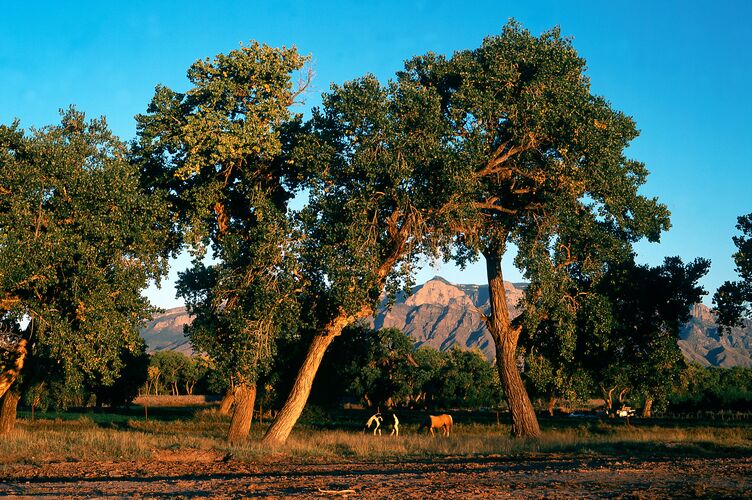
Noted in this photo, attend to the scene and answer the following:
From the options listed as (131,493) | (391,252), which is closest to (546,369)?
(391,252)

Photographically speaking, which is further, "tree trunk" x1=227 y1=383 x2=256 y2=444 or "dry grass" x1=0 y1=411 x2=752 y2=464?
"tree trunk" x1=227 y1=383 x2=256 y2=444

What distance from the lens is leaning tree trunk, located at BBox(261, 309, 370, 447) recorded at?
22267 millimetres

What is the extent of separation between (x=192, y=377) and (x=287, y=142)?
11999cm

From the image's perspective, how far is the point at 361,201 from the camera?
21.4 metres

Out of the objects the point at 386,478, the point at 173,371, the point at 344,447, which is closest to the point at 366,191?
the point at 344,447

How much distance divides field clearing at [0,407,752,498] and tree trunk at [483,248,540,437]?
1699mm

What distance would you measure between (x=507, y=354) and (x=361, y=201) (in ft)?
31.9

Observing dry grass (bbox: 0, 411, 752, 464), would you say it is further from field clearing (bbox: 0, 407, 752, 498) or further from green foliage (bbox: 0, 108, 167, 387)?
green foliage (bbox: 0, 108, 167, 387)

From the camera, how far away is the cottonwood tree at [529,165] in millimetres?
22828

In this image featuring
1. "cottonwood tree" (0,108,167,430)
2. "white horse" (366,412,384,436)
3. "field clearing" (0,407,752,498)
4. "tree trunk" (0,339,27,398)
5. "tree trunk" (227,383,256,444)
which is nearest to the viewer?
"field clearing" (0,407,752,498)

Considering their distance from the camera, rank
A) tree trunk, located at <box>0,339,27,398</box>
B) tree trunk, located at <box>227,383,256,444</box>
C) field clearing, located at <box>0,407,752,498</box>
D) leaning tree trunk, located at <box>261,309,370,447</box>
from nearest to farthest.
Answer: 1. field clearing, located at <box>0,407,752,498</box>
2. leaning tree trunk, located at <box>261,309,370,447</box>
3. tree trunk, located at <box>227,383,256,444</box>
4. tree trunk, located at <box>0,339,27,398</box>

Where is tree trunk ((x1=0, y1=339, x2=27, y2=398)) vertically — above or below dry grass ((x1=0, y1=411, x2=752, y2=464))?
above

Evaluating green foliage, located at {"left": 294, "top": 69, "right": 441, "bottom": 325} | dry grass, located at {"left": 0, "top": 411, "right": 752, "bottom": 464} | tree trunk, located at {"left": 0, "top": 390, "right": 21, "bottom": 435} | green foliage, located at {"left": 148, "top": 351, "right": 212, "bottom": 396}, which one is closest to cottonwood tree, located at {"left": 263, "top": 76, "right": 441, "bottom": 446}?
green foliage, located at {"left": 294, "top": 69, "right": 441, "bottom": 325}

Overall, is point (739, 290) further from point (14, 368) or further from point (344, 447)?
point (14, 368)
